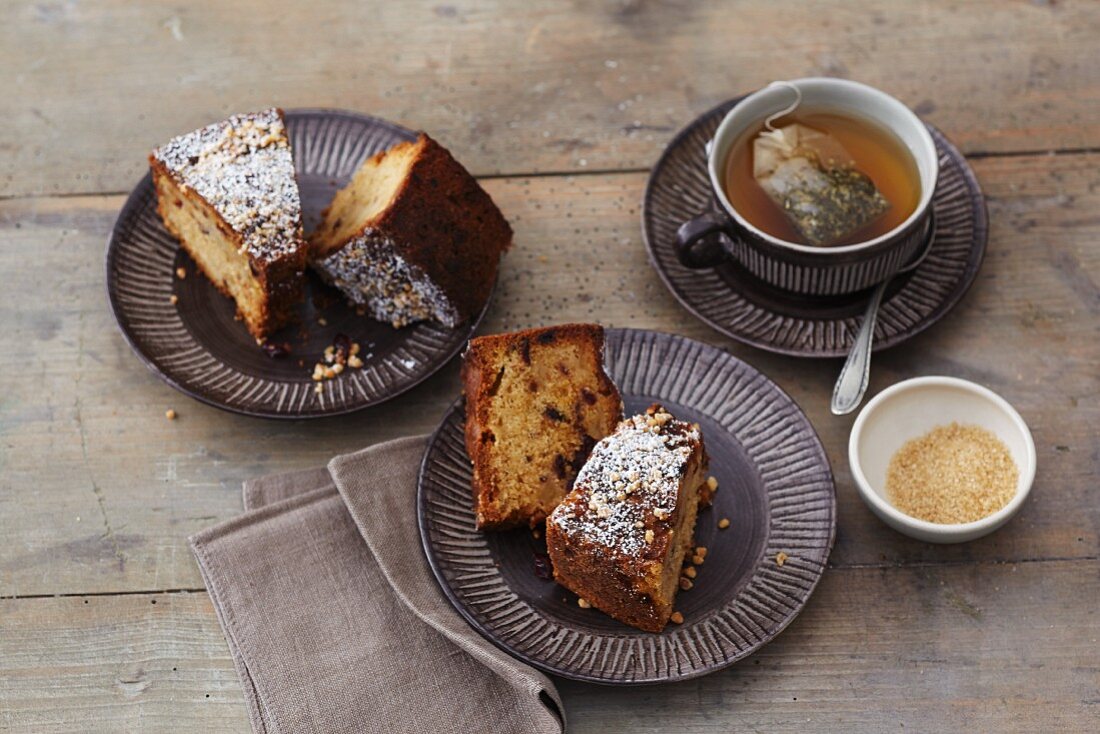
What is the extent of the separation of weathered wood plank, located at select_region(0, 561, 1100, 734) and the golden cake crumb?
0.15 m

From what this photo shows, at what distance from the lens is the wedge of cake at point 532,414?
266 cm

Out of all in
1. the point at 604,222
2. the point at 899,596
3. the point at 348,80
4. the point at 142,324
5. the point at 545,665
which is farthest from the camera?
the point at 348,80

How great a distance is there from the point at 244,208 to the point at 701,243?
3.61 ft

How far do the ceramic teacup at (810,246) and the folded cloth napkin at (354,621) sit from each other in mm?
872

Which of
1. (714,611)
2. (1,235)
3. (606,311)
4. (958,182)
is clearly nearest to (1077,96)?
(958,182)

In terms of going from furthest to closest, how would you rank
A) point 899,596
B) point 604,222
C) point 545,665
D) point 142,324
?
point 604,222, point 142,324, point 899,596, point 545,665

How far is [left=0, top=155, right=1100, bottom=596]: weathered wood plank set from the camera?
2834 millimetres

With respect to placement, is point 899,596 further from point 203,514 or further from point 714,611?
point 203,514

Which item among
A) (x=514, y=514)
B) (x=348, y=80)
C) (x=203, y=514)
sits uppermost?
(x=348, y=80)

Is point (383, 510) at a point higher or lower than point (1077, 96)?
lower

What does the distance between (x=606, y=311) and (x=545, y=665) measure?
1005 millimetres

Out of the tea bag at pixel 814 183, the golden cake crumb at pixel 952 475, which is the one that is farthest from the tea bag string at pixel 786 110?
the golden cake crumb at pixel 952 475

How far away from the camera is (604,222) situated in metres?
3.27

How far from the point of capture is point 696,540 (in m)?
2.70
